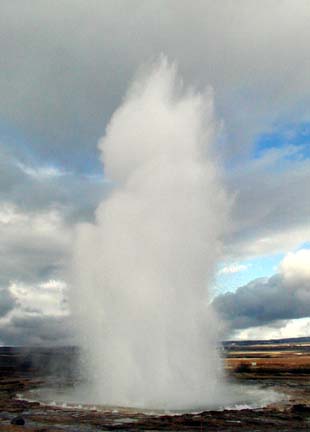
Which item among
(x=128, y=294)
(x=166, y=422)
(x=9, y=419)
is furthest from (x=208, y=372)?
(x=9, y=419)

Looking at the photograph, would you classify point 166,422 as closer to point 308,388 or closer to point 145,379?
point 145,379

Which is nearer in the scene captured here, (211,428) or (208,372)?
(211,428)

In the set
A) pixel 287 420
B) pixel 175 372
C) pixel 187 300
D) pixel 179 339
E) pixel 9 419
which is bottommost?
pixel 287 420

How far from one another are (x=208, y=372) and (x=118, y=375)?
735 centimetres

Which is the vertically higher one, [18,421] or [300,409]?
[18,421]

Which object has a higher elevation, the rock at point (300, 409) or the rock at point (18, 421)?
the rock at point (18, 421)

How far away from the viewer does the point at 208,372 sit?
36344 mm

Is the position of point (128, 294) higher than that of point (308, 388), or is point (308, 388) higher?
point (128, 294)

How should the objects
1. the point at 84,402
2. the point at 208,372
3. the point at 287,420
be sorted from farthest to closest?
1. the point at 208,372
2. the point at 84,402
3. the point at 287,420

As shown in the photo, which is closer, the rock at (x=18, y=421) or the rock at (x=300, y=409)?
the rock at (x=18, y=421)

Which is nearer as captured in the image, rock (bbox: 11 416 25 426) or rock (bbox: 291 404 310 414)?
rock (bbox: 11 416 25 426)

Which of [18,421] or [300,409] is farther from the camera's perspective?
[300,409]

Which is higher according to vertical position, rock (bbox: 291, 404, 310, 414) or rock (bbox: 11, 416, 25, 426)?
Result: rock (bbox: 11, 416, 25, 426)

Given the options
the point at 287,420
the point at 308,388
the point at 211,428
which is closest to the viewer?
the point at 211,428
